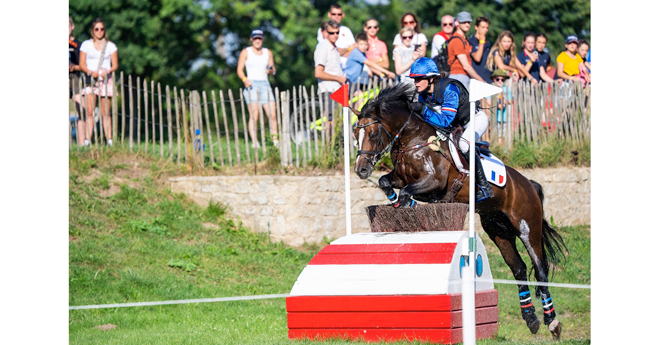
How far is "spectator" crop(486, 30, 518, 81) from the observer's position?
44.5 ft

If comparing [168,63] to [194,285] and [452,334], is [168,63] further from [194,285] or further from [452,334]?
[452,334]

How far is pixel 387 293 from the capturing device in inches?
260

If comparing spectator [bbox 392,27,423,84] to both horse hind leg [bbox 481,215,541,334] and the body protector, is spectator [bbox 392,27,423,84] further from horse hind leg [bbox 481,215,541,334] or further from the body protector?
the body protector

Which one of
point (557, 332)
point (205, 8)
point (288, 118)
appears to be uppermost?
point (205, 8)

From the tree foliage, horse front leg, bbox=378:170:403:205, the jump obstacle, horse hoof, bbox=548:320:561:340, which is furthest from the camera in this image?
the tree foliage

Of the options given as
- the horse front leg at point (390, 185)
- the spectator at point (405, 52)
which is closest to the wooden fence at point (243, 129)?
the spectator at point (405, 52)

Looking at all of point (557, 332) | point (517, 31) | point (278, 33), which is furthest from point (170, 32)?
point (557, 332)

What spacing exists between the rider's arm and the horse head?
27cm

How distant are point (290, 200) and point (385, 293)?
599 cm

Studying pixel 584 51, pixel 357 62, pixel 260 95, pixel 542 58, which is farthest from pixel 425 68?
pixel 584 51

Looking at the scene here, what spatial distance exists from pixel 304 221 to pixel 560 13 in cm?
2112

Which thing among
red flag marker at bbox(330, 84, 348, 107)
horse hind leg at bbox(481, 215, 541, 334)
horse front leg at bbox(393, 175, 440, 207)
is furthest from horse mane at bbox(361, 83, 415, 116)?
horse hind leg at bbox(481, 215, 541, 334)

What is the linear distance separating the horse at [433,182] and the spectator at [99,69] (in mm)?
6285

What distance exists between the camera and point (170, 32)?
27500 millimetres
